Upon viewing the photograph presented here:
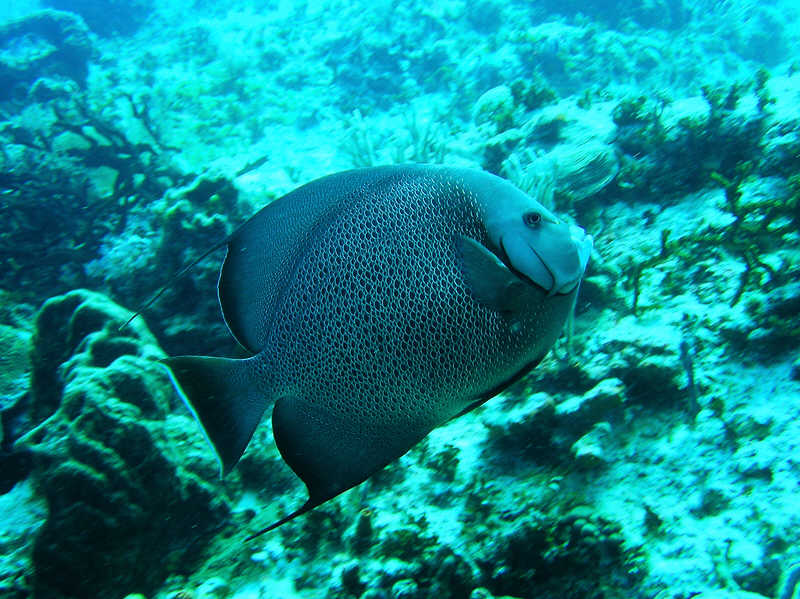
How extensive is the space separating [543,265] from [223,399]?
0.81 meters

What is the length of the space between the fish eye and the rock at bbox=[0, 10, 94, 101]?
13.9 metres

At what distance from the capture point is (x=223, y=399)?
42.1 inches

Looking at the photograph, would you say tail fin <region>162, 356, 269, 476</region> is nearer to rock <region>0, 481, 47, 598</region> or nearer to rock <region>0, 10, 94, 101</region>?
rock <region>0, 481, 47, 598</region>

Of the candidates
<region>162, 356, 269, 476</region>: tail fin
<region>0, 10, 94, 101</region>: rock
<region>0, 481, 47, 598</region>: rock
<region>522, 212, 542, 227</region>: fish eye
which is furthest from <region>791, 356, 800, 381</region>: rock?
<region>0, 10, 94, 101</region>: rock

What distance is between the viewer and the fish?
1032 mm

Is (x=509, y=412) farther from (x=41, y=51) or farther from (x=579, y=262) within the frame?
(x=41, y=51)

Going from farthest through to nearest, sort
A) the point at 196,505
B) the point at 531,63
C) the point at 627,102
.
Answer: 1. the point at 531,63
2. the point at 627,102
3. the point at 196,505

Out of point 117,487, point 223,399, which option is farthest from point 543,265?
point 117,487

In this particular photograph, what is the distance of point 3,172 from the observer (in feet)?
19.3

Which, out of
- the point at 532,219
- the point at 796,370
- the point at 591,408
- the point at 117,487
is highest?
the point at 532,219

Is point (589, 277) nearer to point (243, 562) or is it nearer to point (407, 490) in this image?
point (407, 490)

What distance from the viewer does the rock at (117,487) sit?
196 cm

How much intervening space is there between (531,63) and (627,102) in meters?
5.68

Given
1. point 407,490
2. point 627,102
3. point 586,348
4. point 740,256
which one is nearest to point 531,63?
point 627,102
